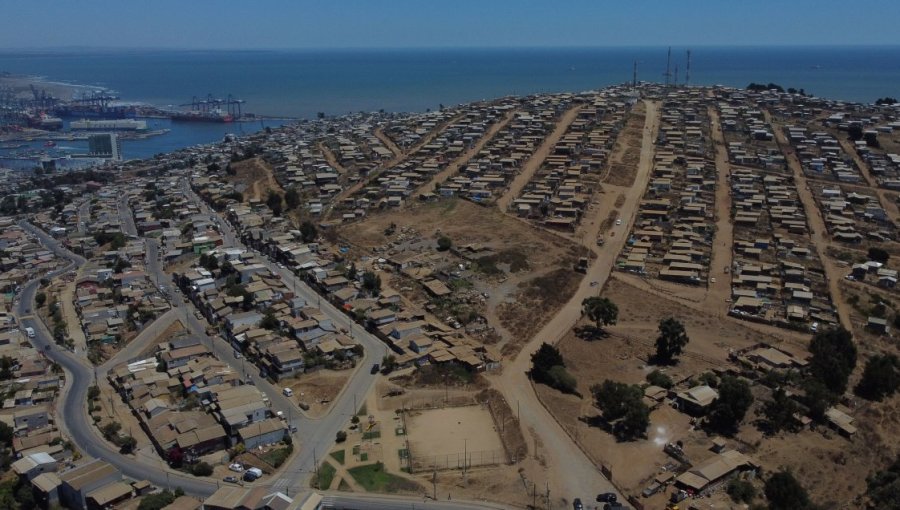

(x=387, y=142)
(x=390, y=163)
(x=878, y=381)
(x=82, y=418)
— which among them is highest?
(x=387, y=142)

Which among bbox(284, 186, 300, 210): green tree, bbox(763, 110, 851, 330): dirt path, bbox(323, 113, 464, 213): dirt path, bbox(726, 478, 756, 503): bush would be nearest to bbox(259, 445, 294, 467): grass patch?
bbox(726, 478, 756, 503): bush

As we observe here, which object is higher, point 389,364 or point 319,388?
point 389,364

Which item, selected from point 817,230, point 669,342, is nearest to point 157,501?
point 669,342

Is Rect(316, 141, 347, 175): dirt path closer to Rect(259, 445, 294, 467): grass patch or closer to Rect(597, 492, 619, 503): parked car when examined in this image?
Rect(259, 445, 294, 467): grass patch

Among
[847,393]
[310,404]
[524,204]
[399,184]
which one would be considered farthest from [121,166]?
[847,393]

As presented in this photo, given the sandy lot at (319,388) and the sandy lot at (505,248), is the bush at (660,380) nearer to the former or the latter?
the sandy lot at (505,248)

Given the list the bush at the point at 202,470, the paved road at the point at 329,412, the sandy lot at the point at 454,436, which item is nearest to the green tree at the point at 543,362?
the sandy lot at the point at 454,436

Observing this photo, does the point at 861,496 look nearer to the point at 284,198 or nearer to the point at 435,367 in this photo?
the point at 435,367

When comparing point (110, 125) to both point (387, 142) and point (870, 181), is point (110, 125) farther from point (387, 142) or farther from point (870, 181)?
point (870, 181)
